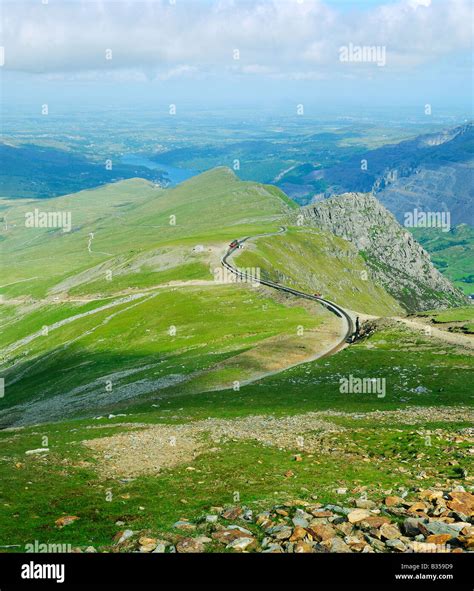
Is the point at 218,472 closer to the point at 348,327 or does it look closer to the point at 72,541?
the point at 72,541

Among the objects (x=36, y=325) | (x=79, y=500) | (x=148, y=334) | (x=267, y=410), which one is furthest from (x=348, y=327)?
(x=36, y=325)
